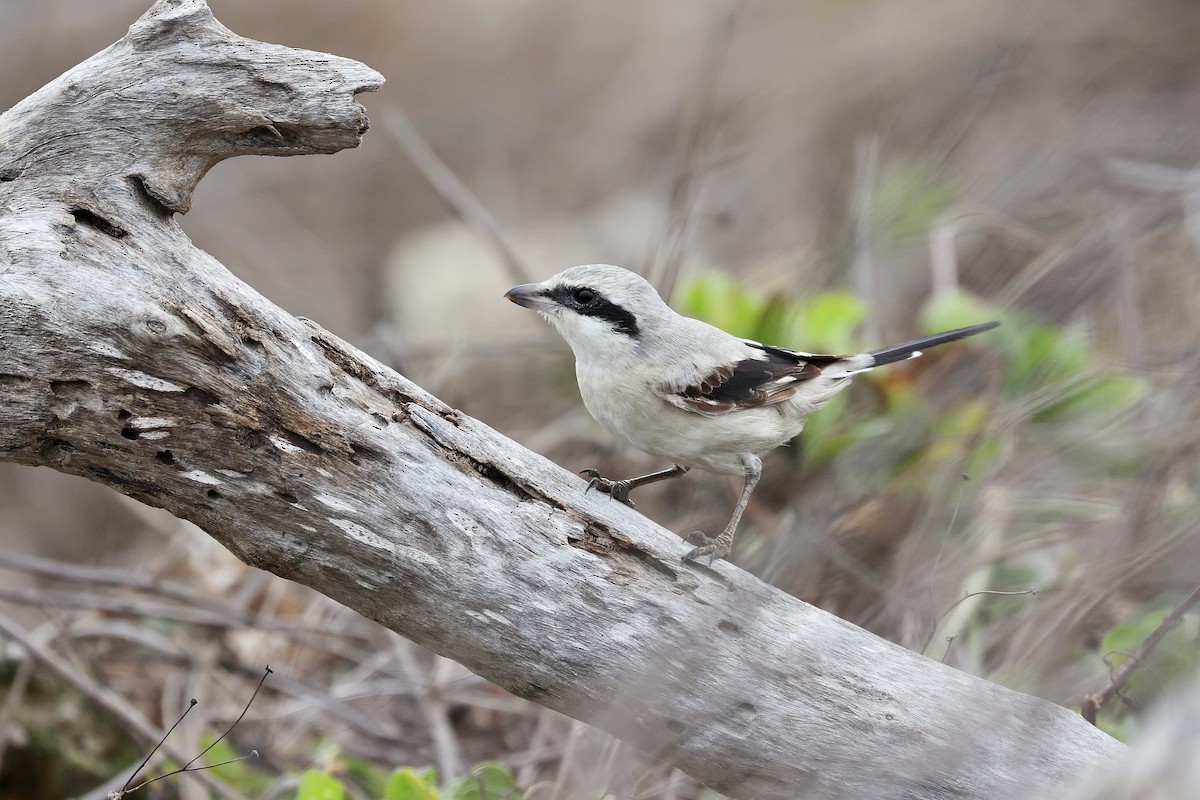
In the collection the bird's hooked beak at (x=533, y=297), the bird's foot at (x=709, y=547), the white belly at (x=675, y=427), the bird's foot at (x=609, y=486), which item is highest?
the bird's hooked beak at (x=533, y=297)

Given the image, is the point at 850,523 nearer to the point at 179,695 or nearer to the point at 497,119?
the point at 179,695

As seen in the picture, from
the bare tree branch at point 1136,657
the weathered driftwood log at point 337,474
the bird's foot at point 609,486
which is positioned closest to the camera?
the weathered driftwood log at point 337,474

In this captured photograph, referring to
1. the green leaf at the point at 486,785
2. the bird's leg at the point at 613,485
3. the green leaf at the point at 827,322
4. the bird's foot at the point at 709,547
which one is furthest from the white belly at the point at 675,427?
the green leaf at the point at 827,322

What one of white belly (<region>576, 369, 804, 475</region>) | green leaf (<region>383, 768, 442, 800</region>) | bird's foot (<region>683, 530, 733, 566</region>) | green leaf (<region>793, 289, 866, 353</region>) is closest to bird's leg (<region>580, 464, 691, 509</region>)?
white belly (<region>576, 369, 804, 475</region>)

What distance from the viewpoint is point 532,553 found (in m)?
2.91

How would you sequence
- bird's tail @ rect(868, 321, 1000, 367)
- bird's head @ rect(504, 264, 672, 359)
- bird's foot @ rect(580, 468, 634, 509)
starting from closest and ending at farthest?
bird's foot @ rect(580, 468, 634, 509) < bird's head @ rect(504, 264, 672, 359) < bird's tail @ rect(868, 321, 1000, 367)

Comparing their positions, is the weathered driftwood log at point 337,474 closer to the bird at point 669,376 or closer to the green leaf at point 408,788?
the green leaf at point 408,788

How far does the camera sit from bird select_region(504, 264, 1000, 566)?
3.68 m

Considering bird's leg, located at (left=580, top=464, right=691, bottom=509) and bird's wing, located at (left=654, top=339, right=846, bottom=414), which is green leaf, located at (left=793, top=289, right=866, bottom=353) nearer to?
bird's wing, located at (left=654, top=339, right=846, bottom=414)

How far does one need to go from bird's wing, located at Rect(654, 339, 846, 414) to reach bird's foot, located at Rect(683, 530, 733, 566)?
543mm

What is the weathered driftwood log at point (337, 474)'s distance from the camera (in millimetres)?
2625

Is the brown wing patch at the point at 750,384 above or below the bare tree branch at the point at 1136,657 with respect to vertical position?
above

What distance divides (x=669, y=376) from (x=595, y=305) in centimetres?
42

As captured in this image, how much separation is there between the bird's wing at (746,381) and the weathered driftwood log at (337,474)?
0.82 m
